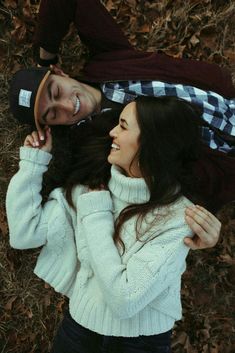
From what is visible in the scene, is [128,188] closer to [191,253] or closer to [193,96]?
[193,96]

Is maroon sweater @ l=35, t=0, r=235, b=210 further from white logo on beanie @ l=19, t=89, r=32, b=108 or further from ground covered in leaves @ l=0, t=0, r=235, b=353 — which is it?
ground covered in leaves @ l=0, t=0, r=235, b=353

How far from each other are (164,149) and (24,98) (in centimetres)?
103

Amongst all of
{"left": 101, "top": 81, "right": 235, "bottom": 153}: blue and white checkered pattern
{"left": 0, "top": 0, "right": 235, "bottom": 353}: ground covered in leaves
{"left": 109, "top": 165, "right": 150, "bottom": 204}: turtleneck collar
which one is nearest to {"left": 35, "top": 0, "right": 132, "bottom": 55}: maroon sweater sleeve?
{"left": 101, "top": 81, "right": 235, "bottom": 153}: blue and white checkered pattern

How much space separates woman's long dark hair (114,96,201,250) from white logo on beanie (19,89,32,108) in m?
0.76

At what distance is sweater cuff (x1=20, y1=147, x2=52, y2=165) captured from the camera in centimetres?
287

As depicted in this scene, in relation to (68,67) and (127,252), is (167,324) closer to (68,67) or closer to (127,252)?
(127,252)

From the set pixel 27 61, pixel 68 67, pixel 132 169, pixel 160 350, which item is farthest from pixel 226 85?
pixel 160 350

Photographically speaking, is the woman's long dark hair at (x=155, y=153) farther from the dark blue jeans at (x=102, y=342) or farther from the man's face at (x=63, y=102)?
the dark blue jeans at (x=102, y=342)

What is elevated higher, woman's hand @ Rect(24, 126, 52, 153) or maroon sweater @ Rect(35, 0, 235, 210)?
maroon sweater @ Rect(35, 0, 235, 210)

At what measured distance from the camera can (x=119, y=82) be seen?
10.6 feet

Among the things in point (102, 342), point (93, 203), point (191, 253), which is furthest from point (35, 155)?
point (191, 253)

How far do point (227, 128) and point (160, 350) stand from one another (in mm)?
1702

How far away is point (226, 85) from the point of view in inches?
131

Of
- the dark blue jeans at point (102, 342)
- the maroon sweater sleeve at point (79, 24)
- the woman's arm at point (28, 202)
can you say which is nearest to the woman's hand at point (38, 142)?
the woman's arm at point (28, 202)
